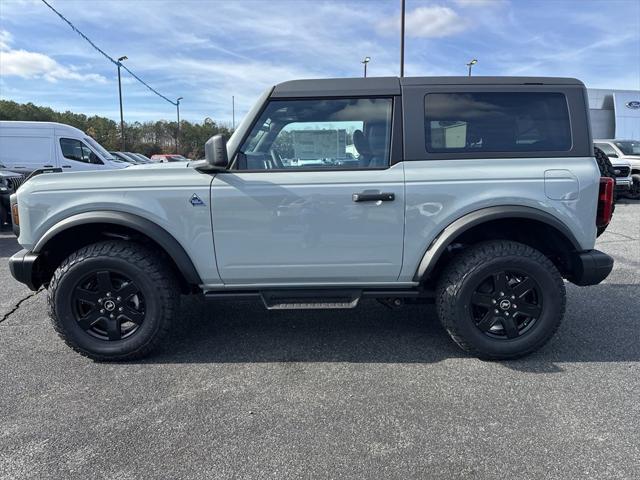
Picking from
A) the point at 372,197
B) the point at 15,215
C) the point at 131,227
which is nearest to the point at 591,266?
the point at 372,197

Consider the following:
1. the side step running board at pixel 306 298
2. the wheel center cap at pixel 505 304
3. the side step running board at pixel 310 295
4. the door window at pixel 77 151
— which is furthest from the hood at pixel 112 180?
the door window at pixel 77 151

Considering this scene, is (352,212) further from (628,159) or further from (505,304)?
(628,159)

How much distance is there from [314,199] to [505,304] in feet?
5.01

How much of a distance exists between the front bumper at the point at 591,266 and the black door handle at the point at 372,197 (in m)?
1.39

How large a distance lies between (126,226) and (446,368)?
2.41 meters

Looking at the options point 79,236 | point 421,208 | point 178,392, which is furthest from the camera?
point 79,236

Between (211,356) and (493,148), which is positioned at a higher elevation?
(493,148)

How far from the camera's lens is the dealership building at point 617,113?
24719 millimetres

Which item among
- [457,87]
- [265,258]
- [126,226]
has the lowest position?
[265,258]

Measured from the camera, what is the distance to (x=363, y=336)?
11.8ft

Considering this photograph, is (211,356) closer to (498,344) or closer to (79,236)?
(79,236)

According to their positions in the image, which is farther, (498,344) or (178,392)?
(498,344)

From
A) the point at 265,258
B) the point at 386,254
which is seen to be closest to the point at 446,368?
the point at 386,254

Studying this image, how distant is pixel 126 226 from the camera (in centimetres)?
303
